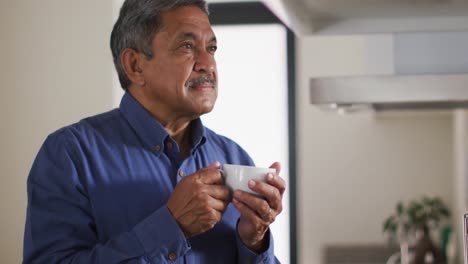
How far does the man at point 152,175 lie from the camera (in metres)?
1.24

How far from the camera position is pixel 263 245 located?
142 cm

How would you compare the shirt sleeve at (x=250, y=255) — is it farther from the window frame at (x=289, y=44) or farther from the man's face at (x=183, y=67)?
the window frame at (x=289, y=44)

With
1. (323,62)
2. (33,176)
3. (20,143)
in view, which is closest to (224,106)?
(323,62)

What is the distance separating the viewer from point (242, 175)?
1257 millimetres

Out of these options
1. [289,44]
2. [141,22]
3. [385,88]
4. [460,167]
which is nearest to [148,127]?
[141,22]

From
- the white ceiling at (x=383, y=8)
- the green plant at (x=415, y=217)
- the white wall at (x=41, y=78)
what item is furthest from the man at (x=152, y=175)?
the green plant at (x=415, y=217)

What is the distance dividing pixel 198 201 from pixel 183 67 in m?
0.33

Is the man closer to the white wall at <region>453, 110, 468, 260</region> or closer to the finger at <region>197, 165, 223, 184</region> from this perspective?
the finger at <region>197, 165, 223, 184</region>

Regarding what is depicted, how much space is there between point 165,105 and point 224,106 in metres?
2.78

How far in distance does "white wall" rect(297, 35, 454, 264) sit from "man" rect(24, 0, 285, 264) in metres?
2.65

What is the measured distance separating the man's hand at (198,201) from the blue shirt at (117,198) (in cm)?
2

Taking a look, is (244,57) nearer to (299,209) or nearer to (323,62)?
Answer: (323,62)

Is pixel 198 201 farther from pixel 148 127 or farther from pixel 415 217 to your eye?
pixel 415 217

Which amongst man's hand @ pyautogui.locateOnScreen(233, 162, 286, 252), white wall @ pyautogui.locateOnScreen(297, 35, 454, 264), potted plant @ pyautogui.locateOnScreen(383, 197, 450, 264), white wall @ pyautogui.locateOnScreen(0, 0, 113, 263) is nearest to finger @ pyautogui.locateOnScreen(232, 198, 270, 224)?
man's hand @ pyautogui.locateOnScreen(233, 162, 286, 252)
